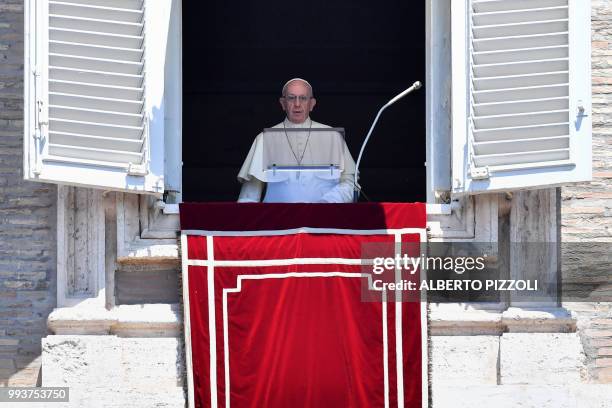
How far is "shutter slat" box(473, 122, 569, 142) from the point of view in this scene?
10406mm

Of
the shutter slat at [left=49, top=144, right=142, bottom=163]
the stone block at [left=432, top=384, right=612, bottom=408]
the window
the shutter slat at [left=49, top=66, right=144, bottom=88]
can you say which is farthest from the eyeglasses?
the stone block at [left=432, top=384, right=612, bottom=408]

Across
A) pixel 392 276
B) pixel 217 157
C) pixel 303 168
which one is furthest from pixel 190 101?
pixel 392 276

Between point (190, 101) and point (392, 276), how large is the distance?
308 cm

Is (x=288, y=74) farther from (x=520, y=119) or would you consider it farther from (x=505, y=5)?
(x=520, y=119)

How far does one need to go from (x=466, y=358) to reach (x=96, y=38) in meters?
2.47

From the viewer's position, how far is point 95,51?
1046 cm

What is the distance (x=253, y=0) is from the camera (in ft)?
43.4

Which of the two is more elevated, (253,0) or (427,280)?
(253,0)

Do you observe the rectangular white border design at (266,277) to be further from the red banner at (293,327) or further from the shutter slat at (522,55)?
the shutter slat at (522,55)

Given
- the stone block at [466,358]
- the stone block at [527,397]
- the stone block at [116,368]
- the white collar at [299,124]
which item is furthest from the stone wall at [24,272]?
the stone block at [527,397]

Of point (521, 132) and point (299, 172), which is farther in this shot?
point (299, 172)

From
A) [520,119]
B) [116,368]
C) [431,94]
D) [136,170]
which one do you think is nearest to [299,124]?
[431,94]

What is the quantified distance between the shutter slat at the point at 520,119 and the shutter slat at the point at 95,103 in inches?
67.7

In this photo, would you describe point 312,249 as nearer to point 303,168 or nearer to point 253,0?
point 303,168
